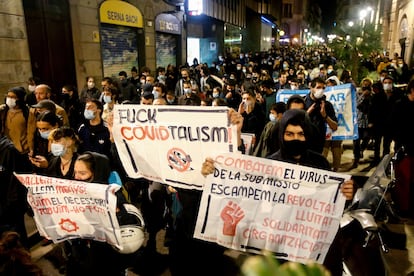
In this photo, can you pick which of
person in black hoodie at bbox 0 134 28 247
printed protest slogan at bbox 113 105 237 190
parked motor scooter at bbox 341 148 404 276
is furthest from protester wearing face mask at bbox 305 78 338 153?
person in black hoodie at bbox 0 134 28 247

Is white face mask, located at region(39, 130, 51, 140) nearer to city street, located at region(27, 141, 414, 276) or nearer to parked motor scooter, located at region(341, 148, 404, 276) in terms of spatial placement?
city street, located at region(27, 141, 414, 276)

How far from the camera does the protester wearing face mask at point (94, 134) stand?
481 cm

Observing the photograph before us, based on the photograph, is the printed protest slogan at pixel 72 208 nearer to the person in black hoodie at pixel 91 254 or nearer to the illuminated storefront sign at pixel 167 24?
the person in black hoodie at pixel 91 254

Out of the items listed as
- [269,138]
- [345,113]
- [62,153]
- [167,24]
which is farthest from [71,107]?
[167,24]

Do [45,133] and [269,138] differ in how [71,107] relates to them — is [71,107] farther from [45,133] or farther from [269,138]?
[269,138]

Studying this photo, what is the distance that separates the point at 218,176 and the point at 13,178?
217 cm

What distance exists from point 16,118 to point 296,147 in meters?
4.55

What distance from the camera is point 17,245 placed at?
1980 mm

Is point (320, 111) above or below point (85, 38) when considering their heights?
below

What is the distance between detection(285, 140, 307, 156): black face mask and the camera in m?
2.85

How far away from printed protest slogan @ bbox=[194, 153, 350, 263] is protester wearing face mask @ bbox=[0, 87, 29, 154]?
153 inches

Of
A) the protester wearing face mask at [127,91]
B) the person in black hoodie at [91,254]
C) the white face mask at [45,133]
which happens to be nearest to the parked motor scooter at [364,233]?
the person in black hoodie at [91,254]

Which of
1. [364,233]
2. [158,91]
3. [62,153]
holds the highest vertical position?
[158,91]

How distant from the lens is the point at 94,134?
485 cm
